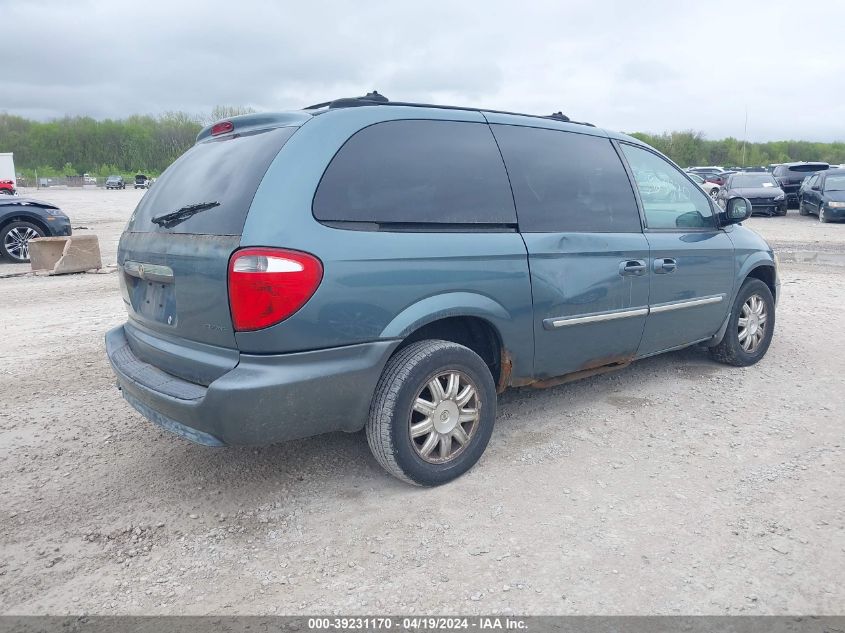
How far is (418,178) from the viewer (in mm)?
3178

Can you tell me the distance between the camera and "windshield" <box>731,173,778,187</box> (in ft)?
67.4

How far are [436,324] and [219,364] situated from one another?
109 centimetres

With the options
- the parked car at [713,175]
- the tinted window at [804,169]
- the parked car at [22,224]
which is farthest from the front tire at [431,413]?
the parked car at [713,175]

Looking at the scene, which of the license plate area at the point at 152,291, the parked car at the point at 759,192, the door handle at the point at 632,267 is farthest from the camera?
the parked car at the point at 759,192

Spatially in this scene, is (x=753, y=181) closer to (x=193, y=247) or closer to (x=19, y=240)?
(x=19, y=240)

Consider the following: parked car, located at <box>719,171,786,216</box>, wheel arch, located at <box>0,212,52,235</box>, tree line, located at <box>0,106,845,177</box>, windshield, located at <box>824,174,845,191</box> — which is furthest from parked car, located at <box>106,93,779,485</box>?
tree line, located at <box>0,106,845,177</box>

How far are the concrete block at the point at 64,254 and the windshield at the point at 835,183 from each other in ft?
62.5

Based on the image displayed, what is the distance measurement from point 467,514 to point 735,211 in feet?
10.5

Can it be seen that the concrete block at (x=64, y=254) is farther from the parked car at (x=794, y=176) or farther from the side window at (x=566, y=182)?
the parked car at (x=794, y=176)

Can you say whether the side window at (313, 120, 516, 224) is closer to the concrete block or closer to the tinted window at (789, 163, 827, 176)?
the concrete block

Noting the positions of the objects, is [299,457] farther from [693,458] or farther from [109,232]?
[109,232]

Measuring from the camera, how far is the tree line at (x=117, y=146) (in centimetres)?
9075

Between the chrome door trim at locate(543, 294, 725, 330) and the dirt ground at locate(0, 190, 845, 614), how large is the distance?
64 cm

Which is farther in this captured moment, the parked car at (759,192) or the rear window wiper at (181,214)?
the parked car at (759,192)
